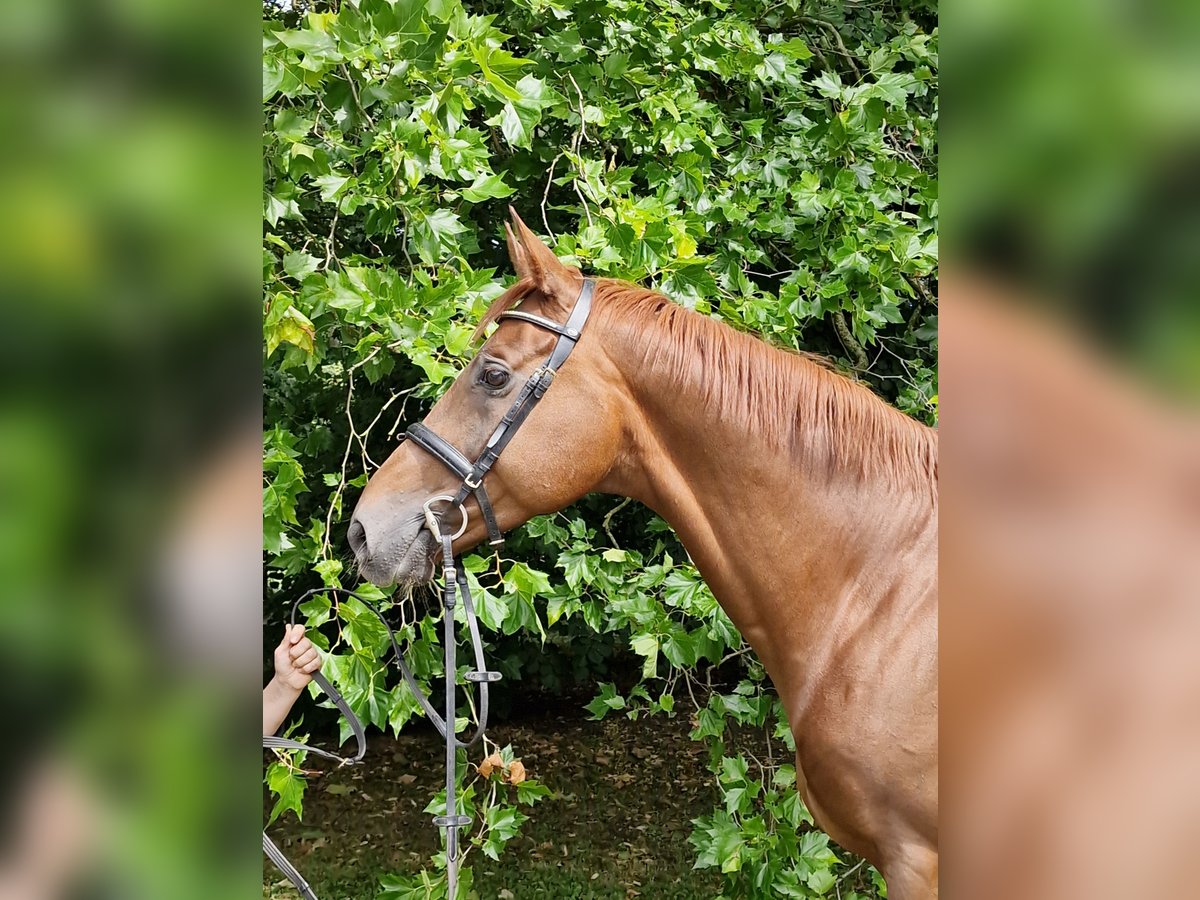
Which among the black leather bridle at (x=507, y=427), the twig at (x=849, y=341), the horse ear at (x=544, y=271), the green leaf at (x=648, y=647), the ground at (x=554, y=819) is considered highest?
the horse ear at (x=544, y=271)

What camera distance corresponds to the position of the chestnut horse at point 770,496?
5.15ft

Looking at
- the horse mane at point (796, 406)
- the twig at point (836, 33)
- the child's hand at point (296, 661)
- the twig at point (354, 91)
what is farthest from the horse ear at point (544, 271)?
the twig at point (836, 33)

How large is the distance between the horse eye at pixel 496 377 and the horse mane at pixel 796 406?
245 mm

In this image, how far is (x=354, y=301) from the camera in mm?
1942

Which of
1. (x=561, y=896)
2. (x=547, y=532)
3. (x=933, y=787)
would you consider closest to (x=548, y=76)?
(x=547, y=532)

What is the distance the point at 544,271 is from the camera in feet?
5.70

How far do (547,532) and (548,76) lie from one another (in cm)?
136

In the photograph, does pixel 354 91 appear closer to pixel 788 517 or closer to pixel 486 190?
pixel 486 190

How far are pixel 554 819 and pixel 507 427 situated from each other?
3.33 meters

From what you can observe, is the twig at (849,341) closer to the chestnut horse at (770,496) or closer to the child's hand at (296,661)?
the chestnut horse at (770,496)
